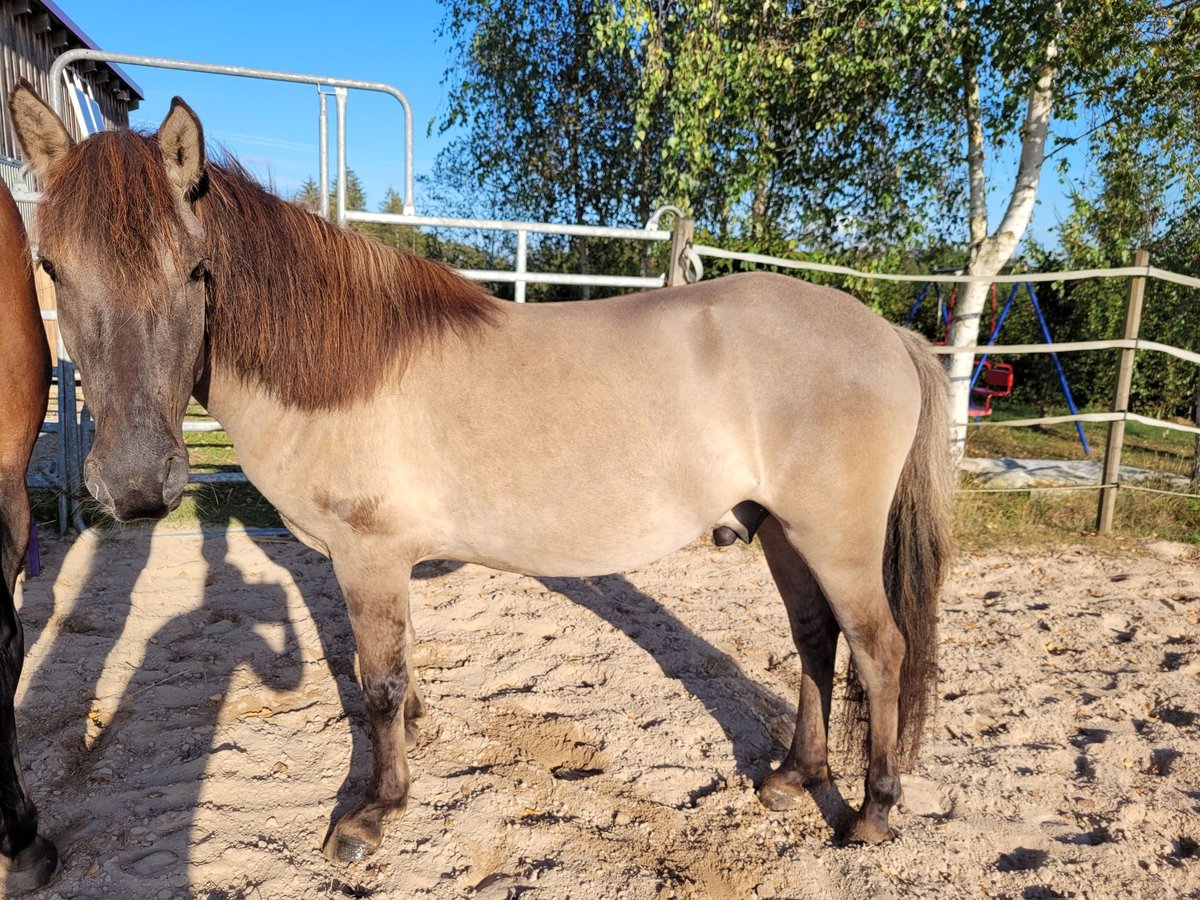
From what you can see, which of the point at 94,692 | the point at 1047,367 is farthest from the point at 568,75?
the point at 94,692

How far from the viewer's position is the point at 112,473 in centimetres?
172

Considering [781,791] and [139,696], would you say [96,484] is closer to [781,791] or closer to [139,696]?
[139,696]

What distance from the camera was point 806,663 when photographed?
284cm

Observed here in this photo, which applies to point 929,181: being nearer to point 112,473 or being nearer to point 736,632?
point 736,632

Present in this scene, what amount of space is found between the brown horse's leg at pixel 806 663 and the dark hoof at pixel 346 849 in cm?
143

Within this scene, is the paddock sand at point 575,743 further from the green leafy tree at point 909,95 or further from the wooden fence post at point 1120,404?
the green leafy tree at point 909,95

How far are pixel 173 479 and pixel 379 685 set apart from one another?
1.03 meters

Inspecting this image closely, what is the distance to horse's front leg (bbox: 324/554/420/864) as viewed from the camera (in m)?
2.34

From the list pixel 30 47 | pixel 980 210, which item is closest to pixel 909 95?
pixel 980 210

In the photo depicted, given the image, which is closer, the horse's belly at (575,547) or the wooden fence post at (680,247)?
the horse's belly at (575,547)

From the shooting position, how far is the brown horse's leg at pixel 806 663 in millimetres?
2729

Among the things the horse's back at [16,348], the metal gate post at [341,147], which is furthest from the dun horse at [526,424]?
the metal gate post at [341,147]

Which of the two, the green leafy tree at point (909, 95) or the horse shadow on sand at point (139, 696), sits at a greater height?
the green leafy tree at point (909, 95)

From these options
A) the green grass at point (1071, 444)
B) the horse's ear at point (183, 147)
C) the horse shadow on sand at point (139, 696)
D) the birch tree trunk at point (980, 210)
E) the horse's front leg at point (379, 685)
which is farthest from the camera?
the green grass at point (1071, 444)
